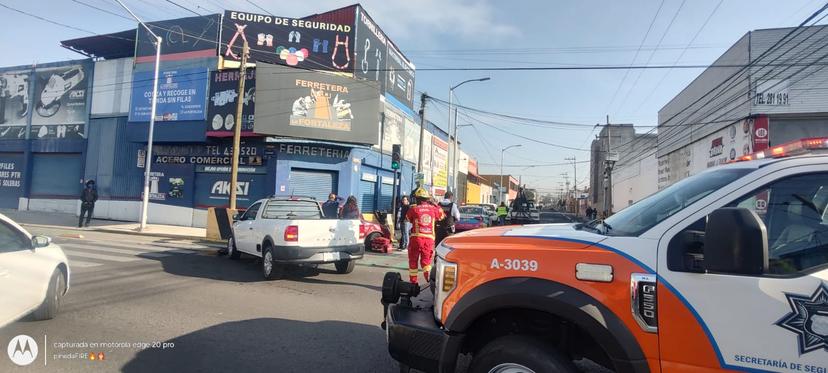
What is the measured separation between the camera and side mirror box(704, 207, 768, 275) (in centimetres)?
205

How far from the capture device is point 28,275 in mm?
4727

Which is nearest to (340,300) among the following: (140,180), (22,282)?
(22,282)

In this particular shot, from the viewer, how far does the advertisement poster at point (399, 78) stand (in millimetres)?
27281

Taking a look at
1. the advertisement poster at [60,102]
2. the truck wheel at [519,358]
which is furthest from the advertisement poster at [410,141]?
the truck wheel at [519,358]

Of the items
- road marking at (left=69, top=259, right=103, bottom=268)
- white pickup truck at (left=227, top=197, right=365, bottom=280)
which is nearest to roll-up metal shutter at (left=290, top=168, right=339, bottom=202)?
white pickup truck at (left=227, top=197, right=365, bottom=280)

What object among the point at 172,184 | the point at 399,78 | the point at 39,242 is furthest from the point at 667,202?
the point at 399,78

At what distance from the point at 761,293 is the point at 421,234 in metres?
5.63

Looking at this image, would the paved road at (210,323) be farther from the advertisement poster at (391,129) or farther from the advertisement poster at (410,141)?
the advertisement poster at (410,141)

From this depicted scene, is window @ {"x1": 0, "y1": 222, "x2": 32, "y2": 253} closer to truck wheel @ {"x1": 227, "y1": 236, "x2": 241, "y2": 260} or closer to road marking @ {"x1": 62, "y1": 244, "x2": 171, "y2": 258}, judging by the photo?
truck wheel @ {"x1": 227, "y1": 236, "x2": 241, "y2": 260}

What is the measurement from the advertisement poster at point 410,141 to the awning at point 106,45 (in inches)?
605

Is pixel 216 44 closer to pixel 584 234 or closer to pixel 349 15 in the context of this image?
pixel 349 15

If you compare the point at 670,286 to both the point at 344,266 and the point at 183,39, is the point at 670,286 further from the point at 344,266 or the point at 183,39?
the point at 183,39

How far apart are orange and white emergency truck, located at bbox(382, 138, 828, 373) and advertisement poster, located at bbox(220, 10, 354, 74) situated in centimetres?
2162

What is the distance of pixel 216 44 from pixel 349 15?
21.8 ft
